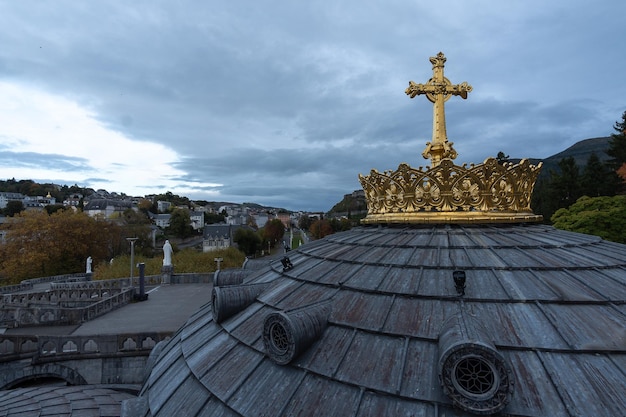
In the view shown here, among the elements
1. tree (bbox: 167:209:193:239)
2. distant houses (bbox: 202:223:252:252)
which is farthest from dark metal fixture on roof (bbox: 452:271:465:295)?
tree (bbox: 167:209:193:239)

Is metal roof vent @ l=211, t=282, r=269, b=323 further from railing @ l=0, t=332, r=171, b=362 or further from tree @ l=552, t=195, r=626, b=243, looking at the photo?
tree @ l=552, t=195, r=626, b=243

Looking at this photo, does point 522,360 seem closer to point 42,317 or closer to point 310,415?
point 310,415

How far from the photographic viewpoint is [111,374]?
1952 cm

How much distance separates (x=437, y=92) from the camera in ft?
27.7

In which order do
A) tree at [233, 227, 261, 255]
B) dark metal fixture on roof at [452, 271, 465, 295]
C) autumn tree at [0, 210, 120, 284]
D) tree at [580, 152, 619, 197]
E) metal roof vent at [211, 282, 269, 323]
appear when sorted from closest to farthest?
dark metal fixture on roof at [452, 271, 465, 295], metal roof vent at [211, 282, 269, 323], autumn tree at [0, 210, 120, 284], tree at [580, 152, 619, 197], tree at [233, 227, 261, 255]

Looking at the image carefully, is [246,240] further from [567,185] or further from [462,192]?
[462,192]

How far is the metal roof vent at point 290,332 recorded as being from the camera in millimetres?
4656

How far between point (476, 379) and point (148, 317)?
27.1m

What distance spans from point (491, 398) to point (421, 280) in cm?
207

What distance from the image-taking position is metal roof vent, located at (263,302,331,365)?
4.66 meters

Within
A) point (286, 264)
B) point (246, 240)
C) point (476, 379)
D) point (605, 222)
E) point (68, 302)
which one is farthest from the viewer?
point (246, 240)

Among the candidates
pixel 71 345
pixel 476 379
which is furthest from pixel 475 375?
pixel 71 345

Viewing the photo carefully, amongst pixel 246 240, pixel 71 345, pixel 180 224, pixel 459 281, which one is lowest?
pixel 71 345

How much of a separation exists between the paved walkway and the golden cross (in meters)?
16.3
